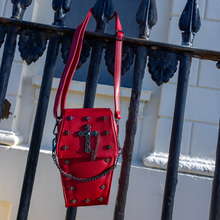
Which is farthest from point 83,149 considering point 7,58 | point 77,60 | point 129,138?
point 7,58

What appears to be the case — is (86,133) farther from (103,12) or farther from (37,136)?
(103,12)

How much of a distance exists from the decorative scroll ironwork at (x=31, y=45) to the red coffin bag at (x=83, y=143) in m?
0.11

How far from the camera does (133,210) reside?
1.74 meters

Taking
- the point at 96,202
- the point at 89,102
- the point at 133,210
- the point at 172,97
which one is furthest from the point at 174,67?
the point at 133,210

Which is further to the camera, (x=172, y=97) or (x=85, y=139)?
(x=172, y=97)

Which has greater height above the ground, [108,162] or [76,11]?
[76,11]

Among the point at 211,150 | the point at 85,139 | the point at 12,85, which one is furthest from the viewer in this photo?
the point at 12,85

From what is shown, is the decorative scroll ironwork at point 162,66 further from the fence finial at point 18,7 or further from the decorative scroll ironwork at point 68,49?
the fence finial at point 18,7

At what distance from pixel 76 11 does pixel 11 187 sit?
6.09ft

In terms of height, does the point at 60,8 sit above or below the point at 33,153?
above

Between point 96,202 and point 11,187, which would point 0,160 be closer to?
point 11,187

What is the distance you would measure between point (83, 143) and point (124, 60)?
27cm

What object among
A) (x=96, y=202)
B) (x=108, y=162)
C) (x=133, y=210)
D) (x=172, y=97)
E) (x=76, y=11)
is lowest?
(x=133, y=210)

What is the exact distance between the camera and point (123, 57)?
620 mm
